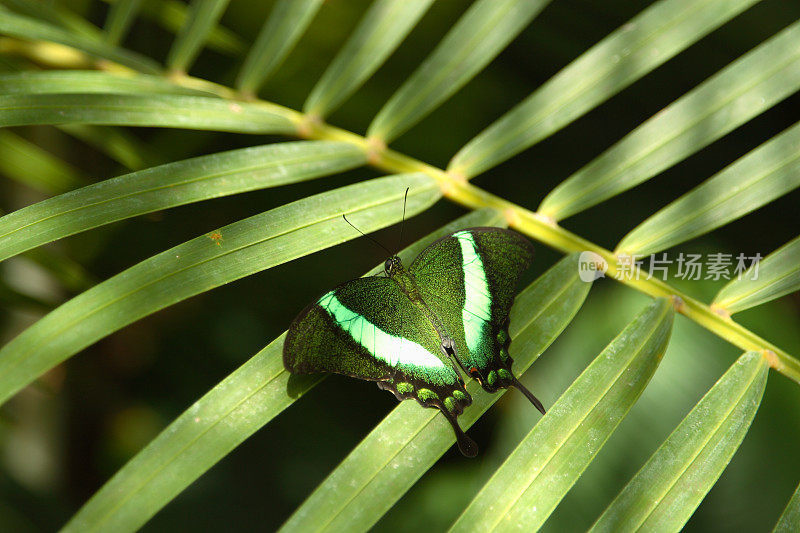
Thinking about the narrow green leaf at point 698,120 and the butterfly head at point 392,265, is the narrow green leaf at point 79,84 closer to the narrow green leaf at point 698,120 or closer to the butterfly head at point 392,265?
the butterfly head at point 392,265

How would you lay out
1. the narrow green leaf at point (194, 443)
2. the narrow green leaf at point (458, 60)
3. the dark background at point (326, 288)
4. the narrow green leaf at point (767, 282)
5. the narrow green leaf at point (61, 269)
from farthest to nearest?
the dark background at point (326, 288)
the narrow green leaf at point (61, 269)
the narrow green leaf at point (458, 60)
the narrow green leaf at point (767, 282)
the narrow green leaf at point (194, 443)

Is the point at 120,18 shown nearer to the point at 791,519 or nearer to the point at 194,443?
the point at 194,443

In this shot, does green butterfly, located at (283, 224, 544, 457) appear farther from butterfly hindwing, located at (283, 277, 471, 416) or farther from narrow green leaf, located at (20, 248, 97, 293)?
narrow green leaf, located at (20, 248, 97, 293)

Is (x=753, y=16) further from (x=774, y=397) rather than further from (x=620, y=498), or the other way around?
Result: (x=620, y=498)

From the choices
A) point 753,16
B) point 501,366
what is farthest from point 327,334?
point 753,16

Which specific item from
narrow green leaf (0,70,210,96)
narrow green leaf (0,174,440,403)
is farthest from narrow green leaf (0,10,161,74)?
narrow green leaf (0,174,440,403)

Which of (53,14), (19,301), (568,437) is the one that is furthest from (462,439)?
(53,14)

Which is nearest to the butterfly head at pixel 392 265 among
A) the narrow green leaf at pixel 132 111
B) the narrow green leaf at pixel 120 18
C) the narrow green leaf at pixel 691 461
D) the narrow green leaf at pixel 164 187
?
the narrow green leaf at pixel 164 187
